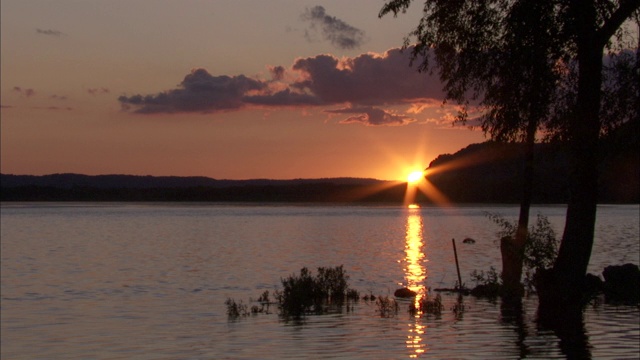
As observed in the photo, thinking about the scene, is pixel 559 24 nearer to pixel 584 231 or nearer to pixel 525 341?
pixel 584 231

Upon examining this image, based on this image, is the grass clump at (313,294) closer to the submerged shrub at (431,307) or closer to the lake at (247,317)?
the lake at (247,317)

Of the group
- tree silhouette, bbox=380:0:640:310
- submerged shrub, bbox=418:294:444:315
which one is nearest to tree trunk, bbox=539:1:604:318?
tree silhouette, bbox=380:0:640:310

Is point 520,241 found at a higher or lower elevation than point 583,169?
lower

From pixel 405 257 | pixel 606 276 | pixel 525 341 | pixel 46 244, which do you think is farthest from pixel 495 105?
pixel 46 244

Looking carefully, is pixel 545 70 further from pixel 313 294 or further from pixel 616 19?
pixel 313 294

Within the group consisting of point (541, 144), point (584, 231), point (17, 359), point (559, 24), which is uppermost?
point (559, 24)

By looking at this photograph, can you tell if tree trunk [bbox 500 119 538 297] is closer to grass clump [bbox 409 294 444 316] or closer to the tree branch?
grass clump [bbox 409 294 444 316]

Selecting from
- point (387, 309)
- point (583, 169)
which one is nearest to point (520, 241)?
point (387, 309)

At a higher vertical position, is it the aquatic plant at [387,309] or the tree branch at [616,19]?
the tree branch at [616,19]

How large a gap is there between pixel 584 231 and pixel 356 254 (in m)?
46.9

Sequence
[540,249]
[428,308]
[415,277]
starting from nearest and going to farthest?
[540,249], [428,308], [415,277]

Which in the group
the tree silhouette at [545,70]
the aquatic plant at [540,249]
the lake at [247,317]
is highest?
the tree silhouette at [545,70]

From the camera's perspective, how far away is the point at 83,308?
122 feet

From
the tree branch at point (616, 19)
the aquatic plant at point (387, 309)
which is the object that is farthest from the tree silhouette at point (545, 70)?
the aquatic plant at point (387, 309)
